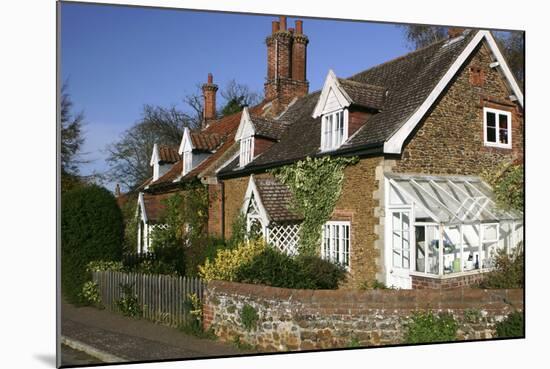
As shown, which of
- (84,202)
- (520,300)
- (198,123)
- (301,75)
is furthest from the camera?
(301,75)

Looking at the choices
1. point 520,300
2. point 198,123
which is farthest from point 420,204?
point 198,123

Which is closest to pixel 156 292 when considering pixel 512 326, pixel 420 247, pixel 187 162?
pixel 187 162

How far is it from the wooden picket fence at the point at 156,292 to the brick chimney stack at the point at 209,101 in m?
4.29

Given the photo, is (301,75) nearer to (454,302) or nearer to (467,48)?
(467,48)

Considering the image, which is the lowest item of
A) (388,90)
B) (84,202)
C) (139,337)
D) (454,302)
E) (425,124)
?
(139,337)

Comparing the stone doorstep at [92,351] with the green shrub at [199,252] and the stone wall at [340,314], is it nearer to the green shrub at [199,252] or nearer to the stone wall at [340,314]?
the stone wall at [340,314]

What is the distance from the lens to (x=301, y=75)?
52.8 ft

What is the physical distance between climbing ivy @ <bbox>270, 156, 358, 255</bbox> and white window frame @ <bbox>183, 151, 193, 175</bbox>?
11.7 ft

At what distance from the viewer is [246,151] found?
13953 millimetres

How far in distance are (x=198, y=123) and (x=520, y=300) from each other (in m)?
8.87

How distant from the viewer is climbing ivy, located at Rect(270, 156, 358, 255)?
38.0ft

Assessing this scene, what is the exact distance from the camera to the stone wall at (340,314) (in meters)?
9.03

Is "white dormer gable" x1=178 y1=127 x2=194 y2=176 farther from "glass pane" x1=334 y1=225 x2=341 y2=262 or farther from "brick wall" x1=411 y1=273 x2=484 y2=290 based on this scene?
"brick wall" x1=411 y1=273 x2=484 y2=290

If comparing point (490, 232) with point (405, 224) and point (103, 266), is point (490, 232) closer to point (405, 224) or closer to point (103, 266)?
point (405, 224)
